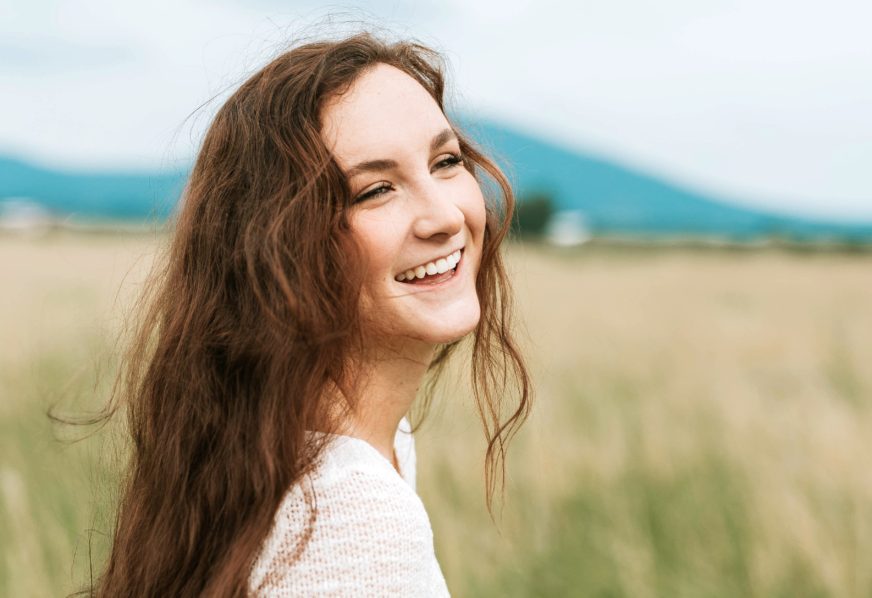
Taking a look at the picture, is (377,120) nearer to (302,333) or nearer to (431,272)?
(431,272)

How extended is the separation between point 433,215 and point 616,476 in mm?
1938

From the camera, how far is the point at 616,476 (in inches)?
125

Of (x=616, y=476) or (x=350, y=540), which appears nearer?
(x=350, y=540)

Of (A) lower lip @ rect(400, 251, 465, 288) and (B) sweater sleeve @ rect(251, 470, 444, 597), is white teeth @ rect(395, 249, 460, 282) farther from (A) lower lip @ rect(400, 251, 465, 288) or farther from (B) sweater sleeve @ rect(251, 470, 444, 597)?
(B) sweater sleeve @ rect(251, 470, 444, 597)

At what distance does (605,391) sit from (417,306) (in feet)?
9.45

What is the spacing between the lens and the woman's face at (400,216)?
1.51 metres

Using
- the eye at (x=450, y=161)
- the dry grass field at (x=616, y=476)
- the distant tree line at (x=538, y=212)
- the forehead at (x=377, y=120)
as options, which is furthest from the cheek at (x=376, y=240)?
the distant tree line at (x=538, y=212)

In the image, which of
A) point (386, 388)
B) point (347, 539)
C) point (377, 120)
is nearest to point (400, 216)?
point (377, 120)

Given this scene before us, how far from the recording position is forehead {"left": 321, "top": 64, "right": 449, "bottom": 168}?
1.53 metres

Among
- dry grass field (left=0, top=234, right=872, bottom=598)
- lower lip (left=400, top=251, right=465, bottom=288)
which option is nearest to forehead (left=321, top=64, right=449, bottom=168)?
lower lip (left=400, top=251, right=465, bottom=288)

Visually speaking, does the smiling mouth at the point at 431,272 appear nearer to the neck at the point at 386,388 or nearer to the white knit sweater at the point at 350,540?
the neck at the point at 386,388

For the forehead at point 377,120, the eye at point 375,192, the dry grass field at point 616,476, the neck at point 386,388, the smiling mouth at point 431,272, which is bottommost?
the dry grass field at point 616,476

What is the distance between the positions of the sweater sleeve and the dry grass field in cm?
81

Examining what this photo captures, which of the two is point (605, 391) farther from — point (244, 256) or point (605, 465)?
point (244, 256)
